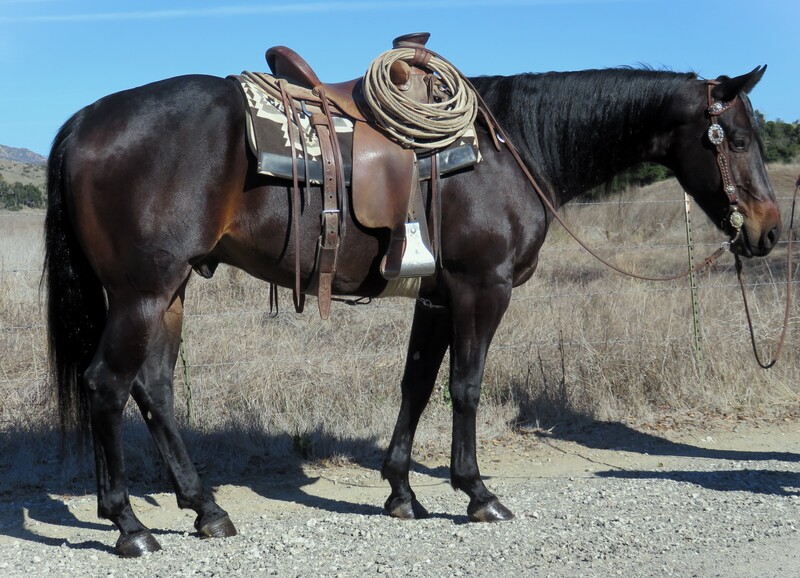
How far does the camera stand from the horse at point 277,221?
12.4 ft

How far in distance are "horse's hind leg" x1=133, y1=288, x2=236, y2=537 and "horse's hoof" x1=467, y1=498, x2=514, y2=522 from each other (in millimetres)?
1232

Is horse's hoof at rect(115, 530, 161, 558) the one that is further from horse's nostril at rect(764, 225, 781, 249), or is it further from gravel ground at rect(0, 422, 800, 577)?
horse's nostril at rect(764, 225, 781, 249)

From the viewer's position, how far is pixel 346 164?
13.1ft

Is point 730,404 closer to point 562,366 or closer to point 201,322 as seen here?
point 562,366

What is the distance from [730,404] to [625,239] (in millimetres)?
7660

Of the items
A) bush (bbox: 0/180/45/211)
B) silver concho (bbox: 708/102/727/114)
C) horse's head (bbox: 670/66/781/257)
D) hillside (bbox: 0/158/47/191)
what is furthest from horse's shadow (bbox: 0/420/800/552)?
hillside (bbox: 0/158/47/191)

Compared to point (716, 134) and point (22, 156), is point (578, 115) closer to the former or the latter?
point (716, 134)

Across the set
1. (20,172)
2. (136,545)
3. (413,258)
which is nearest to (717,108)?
(413,258)

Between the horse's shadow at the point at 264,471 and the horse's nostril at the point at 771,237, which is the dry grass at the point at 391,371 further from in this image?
the horse's nostril at the point at 771,237

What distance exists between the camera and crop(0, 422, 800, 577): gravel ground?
12.1 feet

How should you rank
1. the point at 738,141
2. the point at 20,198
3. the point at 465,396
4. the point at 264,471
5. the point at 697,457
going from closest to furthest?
the point at 465,396 < the point at 738,141 < the point at 264,471 < the point at 697,457 < the point at 20,198

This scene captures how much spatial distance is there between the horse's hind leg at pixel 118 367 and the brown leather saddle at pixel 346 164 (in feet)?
2.32

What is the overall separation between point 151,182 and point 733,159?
9.62ft

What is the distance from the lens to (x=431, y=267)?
4.04 meters
